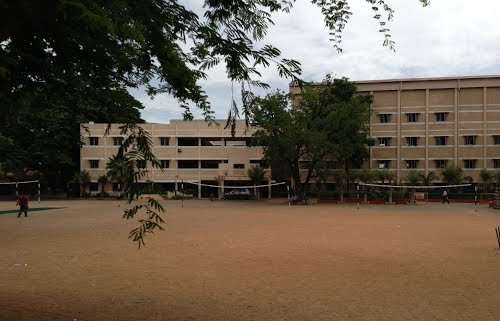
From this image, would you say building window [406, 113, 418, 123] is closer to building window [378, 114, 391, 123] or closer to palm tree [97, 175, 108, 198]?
building window [378, 114, 391, 123]

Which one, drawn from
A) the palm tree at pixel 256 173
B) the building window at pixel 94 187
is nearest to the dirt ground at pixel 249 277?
the palm tree at pixel 256 173

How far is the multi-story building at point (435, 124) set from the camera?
54031mm

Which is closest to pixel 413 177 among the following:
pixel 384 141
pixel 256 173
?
pixel 384 141

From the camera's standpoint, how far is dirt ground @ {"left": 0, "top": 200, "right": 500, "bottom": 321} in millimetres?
7402

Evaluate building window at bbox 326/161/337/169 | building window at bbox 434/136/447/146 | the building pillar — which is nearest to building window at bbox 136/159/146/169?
building window at bbox 326/161/337/169

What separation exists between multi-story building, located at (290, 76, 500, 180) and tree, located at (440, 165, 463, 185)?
3861 mm

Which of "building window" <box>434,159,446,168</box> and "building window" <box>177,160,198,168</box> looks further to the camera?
"building window" <box>177,160,198,168</box>

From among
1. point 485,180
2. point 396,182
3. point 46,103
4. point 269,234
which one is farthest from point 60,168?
point 46,103

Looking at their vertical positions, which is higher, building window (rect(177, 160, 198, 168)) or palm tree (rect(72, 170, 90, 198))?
building window (rect(177, 160, 198, 168))

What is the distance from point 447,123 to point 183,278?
172 feet

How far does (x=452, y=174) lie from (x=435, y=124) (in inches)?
324

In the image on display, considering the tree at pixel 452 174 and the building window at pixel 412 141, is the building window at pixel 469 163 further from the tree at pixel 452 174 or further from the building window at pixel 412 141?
the building window at pixel 412 141

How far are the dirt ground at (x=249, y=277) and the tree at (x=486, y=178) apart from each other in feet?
120

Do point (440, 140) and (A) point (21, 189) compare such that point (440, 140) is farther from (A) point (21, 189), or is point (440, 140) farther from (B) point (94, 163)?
(A) point (21, 189)
